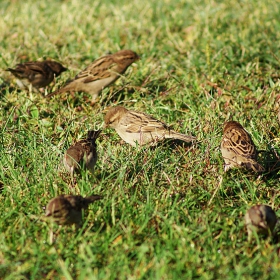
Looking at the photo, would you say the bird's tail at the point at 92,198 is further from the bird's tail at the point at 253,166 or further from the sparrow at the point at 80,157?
the bird's tail at the point at 253,166

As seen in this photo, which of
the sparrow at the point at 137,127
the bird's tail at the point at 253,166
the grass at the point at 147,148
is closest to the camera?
the grass at the point at 147,148

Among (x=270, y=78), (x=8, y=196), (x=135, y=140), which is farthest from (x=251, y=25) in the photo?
(x=8, y=196)

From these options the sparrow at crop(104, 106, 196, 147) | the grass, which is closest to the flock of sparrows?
the sparrow at crop(104, 106, 196, 147)

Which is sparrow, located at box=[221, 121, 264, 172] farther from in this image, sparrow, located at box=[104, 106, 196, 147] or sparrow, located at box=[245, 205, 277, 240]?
sparrow, located at box=[245, 205, 277, 240]

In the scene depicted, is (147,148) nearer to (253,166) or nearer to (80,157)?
(80,157)

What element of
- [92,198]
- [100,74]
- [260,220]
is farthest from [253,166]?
[100,74]

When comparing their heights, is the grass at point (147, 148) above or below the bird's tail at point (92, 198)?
below

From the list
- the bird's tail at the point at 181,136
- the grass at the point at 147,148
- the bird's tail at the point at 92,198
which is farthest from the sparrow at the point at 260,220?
the bird's tail at the point at 181,136
